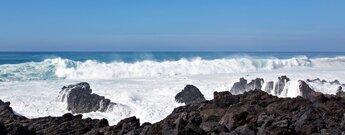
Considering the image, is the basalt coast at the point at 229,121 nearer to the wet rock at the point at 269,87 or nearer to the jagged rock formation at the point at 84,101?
the jagged rock formation at the point at 84,101

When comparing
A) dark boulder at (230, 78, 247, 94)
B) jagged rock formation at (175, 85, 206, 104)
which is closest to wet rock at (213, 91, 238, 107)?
jagged rock formation at (175, 85, 206, 104)

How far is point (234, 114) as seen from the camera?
11.0m

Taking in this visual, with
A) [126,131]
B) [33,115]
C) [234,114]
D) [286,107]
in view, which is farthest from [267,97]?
[33,115]

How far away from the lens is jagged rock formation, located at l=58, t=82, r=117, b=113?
1900 cm

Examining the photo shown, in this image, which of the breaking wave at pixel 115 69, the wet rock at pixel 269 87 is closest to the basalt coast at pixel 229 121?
the wet rock at pixel 269 87

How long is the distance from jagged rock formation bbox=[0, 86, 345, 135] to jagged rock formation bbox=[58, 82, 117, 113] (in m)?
5.40

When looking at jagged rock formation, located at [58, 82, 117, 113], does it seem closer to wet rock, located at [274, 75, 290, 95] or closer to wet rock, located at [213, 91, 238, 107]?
wet rock, located at [213, 91, 238, 107]

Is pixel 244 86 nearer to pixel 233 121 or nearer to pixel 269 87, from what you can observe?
pixel 269 87

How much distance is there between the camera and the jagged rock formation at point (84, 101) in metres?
19.0

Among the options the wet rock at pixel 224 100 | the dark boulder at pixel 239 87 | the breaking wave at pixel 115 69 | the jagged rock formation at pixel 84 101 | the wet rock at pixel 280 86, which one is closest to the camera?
the wet rock at pixel 224 100

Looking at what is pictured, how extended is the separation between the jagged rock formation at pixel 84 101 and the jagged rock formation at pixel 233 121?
5.40 meters

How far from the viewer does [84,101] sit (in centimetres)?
1941

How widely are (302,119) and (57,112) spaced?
10.6 meters

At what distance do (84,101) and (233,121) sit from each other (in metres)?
9.68
